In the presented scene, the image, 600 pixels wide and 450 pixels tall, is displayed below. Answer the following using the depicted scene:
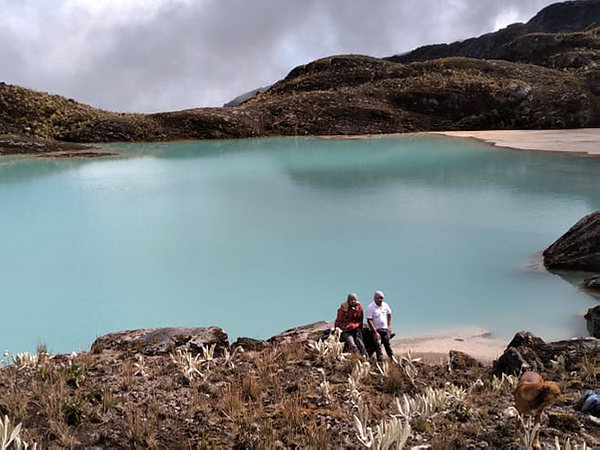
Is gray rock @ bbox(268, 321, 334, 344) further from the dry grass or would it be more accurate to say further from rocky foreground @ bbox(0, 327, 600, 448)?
the dry grass

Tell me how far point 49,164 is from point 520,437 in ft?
141

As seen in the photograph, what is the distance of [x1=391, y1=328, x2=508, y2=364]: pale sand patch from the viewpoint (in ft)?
29.9

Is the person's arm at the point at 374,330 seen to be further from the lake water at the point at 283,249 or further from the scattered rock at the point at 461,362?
the lake water at the point at 283,249

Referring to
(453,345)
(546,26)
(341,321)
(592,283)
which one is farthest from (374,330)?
(546,26)

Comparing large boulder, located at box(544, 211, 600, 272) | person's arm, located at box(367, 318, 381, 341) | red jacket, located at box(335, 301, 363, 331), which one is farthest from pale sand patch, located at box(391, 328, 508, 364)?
large boulder, located at box(544, 211, 600, 272)

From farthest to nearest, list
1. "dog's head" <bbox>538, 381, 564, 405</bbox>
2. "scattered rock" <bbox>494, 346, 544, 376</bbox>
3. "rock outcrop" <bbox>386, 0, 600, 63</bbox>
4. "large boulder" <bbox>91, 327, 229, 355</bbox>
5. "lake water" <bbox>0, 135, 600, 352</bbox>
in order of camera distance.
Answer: "rock outcrop" <bbox>386, 0, 600, 63</bbox>
"lake water" <bbox>0, 135, 600, 352</bbox>
"large boulder" <bbox>91, 327, 229, 355</bbox>
"scattered rock" <bbox>494, 346, 544, 376</bbox>
"dog's head" <bbox>538, 381, 564, 405</bbox>

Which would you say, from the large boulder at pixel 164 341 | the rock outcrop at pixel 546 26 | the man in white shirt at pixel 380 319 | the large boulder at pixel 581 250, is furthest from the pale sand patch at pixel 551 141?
the rock outcrop at pixel 546 26

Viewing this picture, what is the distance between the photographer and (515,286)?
41.7ft

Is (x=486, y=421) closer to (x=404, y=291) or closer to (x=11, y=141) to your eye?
(x=404, y=291)

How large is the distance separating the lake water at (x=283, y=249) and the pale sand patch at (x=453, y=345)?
0.42 m

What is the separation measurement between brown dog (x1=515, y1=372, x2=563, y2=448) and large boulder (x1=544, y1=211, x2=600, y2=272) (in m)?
9.85

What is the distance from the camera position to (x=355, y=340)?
332 inches

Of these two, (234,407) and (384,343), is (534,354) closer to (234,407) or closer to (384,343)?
(384,343)

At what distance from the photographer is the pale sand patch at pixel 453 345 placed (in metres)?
9.10
